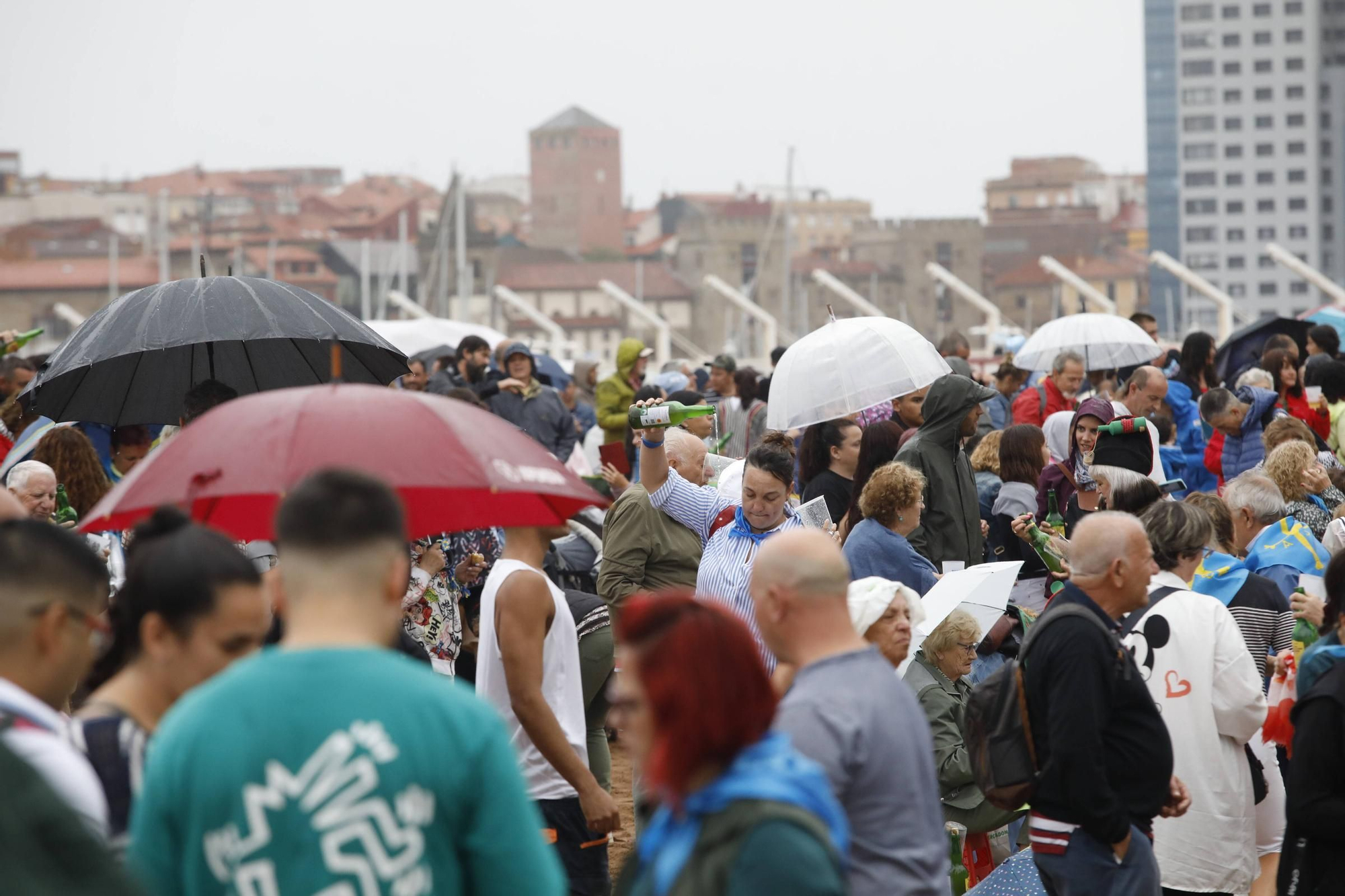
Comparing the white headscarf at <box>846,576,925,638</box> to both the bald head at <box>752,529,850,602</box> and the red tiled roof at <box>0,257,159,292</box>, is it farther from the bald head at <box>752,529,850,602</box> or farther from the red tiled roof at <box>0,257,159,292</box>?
the red tiled roof at <box>0,257,159,292</box>

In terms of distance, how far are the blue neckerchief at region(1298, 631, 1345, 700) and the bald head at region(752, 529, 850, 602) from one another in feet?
5.82

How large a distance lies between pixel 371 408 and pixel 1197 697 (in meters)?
2.98

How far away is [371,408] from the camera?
3.60 metres

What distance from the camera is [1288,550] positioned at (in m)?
6.51

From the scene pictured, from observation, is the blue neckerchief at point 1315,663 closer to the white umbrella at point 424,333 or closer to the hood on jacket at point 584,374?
the white umbrella at point 424,333

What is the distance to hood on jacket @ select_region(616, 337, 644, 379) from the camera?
12.2 m

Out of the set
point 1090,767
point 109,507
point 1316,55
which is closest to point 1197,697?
point 1090,767

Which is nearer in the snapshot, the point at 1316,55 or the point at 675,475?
the point at 675,475

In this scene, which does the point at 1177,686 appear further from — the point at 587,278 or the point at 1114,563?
the point at 587,278

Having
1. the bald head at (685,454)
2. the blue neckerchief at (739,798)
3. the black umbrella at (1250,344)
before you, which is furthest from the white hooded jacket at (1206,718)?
the black umbrella at (1250,344)

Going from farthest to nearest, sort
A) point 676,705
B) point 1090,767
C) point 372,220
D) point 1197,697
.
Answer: point 372,220
point 1197,697
point 1090,767
point 676,705

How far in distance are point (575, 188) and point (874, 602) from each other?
139328 mm

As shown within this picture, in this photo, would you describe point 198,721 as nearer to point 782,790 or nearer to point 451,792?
point 451,792

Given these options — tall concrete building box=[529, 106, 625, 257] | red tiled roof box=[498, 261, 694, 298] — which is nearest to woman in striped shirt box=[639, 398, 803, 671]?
red tiled roof box=[498, 261, 694, 298]
